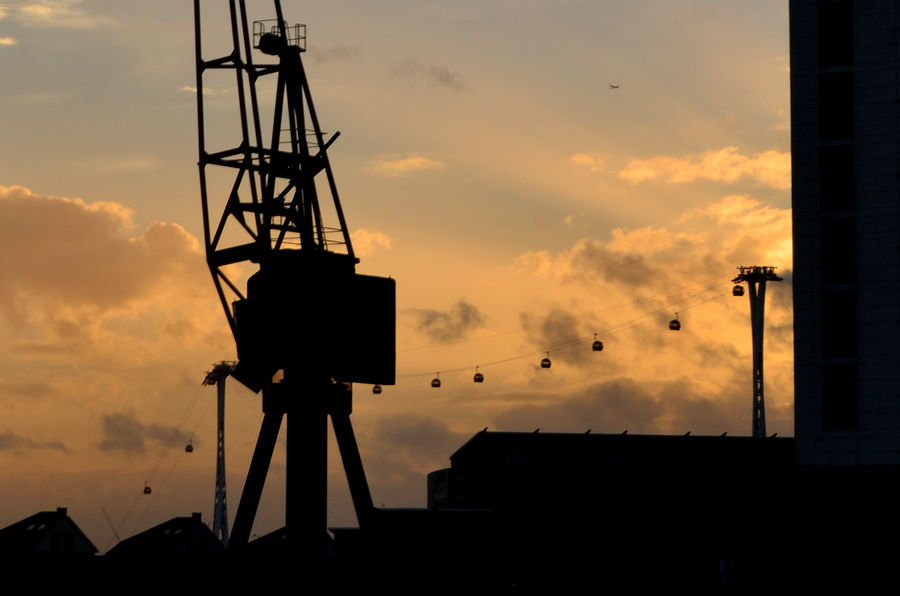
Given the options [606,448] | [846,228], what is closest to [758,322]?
[606,448]

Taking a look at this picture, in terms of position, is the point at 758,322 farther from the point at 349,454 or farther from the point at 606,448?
the point at 349,454

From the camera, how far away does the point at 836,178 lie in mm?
93062

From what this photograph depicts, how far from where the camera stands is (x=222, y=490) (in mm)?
163750

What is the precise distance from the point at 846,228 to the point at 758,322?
184ft

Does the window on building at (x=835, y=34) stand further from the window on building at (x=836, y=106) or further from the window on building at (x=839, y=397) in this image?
the window on building at (x=839, y=397)

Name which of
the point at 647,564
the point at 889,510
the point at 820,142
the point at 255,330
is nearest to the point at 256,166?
the point at 255,330

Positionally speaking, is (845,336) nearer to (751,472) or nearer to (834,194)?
(834,194)

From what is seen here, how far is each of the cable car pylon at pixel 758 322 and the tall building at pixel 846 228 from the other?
54.5 m

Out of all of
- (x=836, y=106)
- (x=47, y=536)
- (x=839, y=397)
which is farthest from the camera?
(x=47, y=536)

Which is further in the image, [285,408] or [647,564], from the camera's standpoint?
[647,564]

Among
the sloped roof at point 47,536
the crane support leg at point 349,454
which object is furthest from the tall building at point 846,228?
the sloped roof at point 47,536

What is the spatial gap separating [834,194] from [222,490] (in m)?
90.3

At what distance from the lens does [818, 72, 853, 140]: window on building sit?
9319 cm

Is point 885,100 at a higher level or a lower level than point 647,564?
higher
